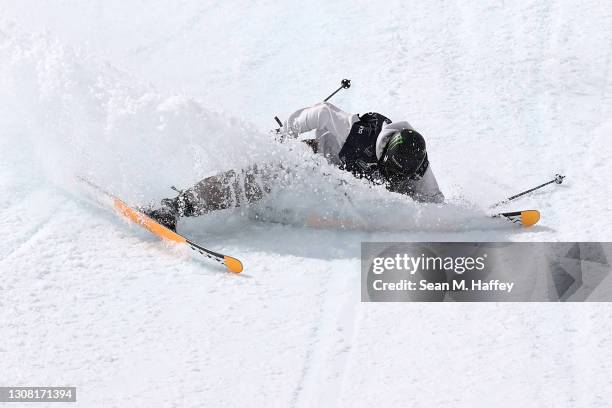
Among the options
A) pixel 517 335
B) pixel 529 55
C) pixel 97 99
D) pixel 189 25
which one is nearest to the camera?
pixel 517 335

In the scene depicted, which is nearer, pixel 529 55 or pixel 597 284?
pixel 597 284

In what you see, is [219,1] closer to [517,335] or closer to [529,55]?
[529,55]

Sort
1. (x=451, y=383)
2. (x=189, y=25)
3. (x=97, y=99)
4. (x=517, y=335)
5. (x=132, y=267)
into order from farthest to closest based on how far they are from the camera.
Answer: (x=189, y=25) → (x=97, y=99) → (x=132, y=267) → (x=517, y=335) → (x=451, y=383)

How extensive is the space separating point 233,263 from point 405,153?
1.60m

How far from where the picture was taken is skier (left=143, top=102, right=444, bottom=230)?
6.16m

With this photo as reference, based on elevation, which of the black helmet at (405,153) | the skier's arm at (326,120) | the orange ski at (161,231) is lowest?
the orange ski at (161,231)

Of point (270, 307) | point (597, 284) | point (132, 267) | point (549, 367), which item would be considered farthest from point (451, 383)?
point (132, 267)

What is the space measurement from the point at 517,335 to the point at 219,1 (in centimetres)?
858

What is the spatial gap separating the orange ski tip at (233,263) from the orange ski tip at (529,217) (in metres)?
2.42

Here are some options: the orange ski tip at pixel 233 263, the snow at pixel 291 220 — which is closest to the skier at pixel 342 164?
the snow at pixel 291 220

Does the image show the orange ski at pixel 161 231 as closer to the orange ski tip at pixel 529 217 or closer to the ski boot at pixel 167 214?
the ski boot at pixel 167 214

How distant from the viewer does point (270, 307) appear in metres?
5.37

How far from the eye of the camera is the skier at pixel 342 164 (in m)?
6.16

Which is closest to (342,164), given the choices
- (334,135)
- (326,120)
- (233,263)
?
(334,135)
